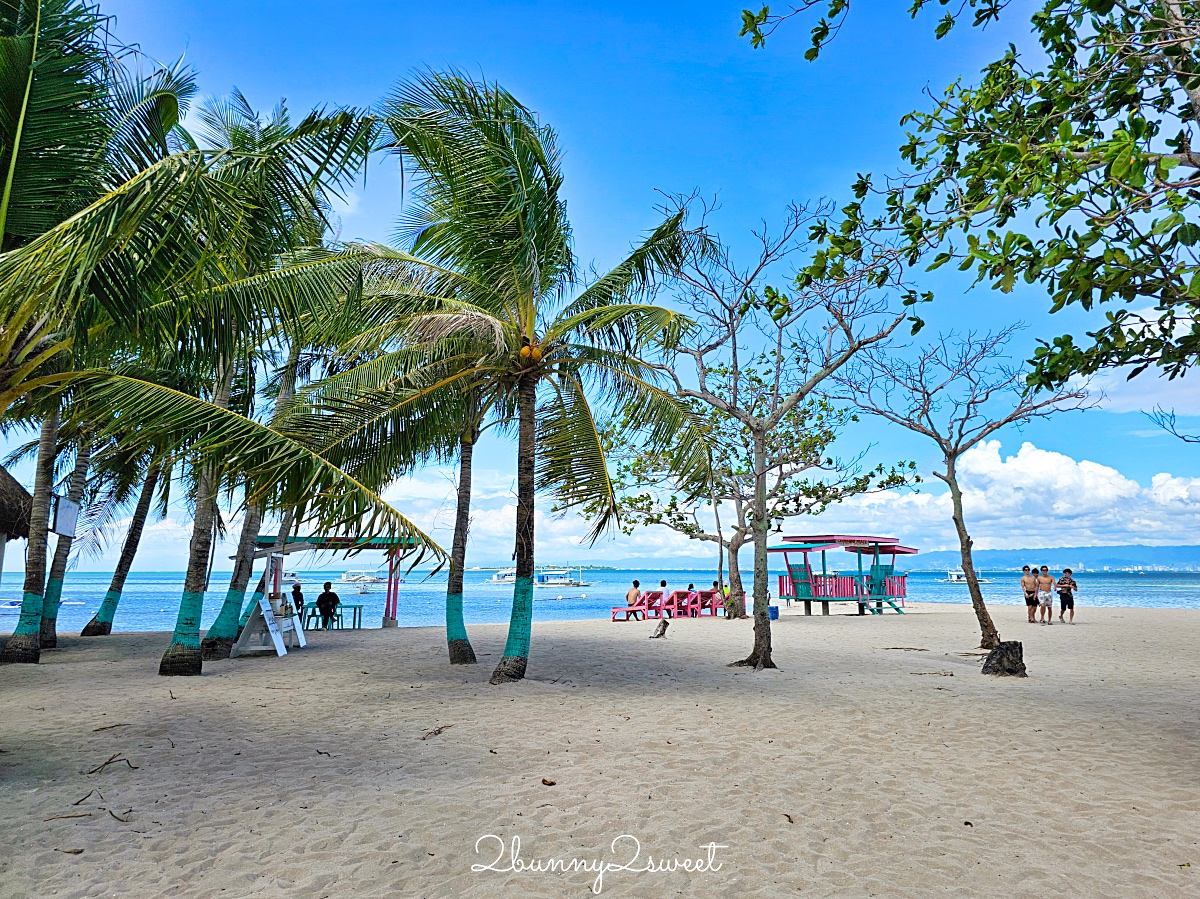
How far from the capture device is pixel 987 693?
8867mm

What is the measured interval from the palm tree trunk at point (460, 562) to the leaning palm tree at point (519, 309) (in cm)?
152

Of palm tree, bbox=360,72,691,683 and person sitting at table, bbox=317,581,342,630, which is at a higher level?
palm tree, bbox=360,72,691,683

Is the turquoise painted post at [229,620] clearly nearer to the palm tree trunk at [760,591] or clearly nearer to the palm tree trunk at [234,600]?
the palm tree trunk at [234,600]

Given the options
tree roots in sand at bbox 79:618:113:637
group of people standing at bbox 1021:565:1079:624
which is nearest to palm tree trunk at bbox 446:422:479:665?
tree roots in sand at bbox 79:618:113:637

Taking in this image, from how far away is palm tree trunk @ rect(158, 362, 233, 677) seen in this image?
33.9 feet

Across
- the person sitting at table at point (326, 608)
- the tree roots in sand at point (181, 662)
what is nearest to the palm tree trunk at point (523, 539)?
the tree roots in sand at point (181, 662)

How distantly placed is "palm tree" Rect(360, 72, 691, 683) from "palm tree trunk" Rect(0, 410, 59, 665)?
21.1ft

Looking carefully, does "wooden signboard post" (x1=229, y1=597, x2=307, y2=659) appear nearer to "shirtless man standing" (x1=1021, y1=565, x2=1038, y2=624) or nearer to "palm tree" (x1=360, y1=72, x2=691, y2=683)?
"palm tree" (x1=360, y1=72, x2=691, y2=683)

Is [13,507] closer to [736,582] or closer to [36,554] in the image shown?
[36,554]

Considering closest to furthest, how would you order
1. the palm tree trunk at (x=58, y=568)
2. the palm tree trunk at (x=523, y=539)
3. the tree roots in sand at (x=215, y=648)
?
the palm tree trunk at (x=523, y=539), the tree roots in sand at (x=215, y=648), the palm tree trunk at (x=58, y=568)

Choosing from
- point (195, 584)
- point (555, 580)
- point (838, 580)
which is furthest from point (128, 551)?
point (555, 580)

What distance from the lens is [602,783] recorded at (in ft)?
17.1

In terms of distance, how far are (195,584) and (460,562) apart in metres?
3.72

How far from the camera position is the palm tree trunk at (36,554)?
11453 millimetres
